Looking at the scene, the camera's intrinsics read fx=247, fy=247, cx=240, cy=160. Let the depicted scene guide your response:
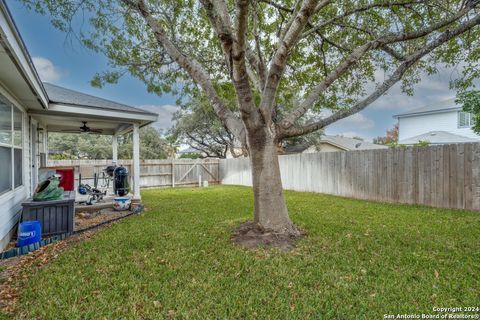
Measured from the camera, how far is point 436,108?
1633 centimetres

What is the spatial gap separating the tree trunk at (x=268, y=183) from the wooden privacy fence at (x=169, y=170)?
30.3 feet

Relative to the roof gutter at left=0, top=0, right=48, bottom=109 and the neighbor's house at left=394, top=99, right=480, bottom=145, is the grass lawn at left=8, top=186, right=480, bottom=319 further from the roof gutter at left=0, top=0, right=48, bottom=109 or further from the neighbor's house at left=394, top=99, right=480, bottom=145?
the neighbor's house at left=394, top=99, right=480, bottom=145

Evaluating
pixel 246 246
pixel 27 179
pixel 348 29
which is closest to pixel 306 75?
pixel 348 29

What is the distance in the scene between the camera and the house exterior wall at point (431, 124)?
15484 millimetres

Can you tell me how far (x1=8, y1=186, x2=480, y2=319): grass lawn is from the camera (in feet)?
6.92

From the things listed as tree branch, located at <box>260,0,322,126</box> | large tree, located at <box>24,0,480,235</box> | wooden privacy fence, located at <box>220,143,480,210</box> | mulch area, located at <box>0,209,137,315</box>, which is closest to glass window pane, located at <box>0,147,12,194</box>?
mulch area, located at <box>0,209,137,315</box>

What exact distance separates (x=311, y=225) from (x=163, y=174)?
32.4ft

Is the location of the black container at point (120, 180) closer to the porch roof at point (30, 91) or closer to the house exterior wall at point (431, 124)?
the porch roof at point (30, 91)

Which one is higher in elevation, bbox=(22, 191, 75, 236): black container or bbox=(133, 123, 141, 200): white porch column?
bbox=(133, 123, 141, 200): white porch column

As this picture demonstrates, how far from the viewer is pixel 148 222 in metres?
5.13

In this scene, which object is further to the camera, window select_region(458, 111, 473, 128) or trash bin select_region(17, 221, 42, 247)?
window select_region(458, 111, 473, 128)

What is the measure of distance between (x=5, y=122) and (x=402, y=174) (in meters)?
9.06

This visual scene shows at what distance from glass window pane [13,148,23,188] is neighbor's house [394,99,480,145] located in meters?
16.4

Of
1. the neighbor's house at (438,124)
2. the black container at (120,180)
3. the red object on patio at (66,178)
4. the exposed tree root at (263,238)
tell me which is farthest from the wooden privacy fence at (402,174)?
the red object on patio at (66,178)
